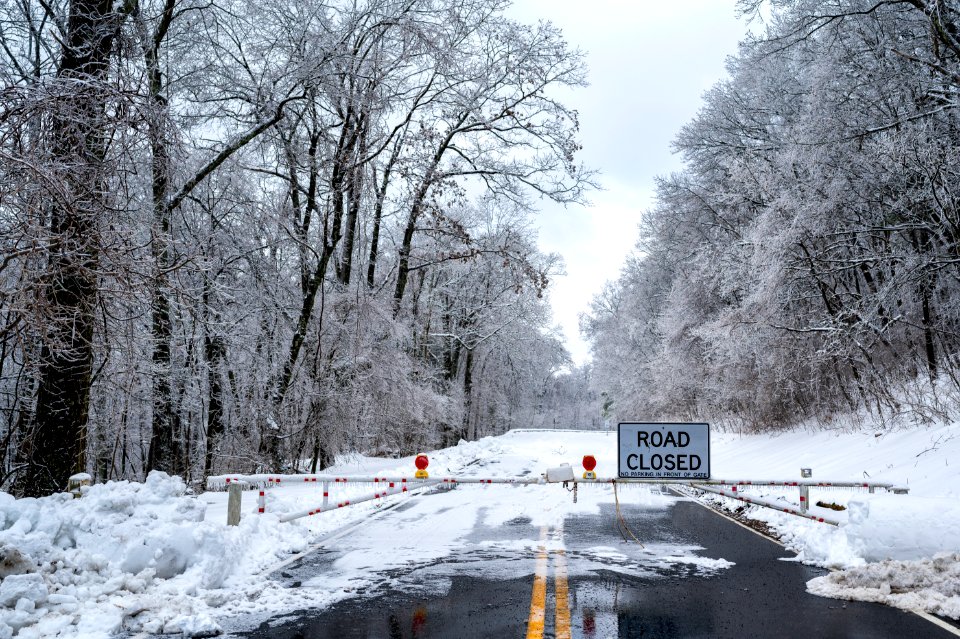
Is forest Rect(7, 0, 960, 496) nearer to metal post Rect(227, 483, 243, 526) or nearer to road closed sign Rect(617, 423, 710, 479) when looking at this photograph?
metal post Rect(227, 483, 243, 526)

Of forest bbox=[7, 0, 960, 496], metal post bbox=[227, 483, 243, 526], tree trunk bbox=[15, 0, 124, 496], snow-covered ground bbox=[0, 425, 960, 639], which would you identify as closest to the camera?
snow-covered ground bbox=[0, 425, 960, 639]

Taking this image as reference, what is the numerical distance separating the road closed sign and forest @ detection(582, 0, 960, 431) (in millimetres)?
8078

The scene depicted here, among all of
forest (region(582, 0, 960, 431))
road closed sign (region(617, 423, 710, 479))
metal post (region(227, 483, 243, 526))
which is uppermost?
forest (region(582, 0, 960, 431))

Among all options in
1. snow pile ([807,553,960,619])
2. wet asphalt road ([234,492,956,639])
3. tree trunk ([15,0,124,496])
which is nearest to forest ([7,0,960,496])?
tree trunk ([15,0,124,496])

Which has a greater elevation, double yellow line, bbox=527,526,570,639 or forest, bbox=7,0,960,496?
forest, bbox=7,0,960,496

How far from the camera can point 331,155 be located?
20.4m

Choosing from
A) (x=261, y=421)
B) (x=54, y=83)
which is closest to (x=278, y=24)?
(x=261, y=421)

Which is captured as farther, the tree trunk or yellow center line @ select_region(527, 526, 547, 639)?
the tree trunk

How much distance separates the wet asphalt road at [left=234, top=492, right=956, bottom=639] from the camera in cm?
586

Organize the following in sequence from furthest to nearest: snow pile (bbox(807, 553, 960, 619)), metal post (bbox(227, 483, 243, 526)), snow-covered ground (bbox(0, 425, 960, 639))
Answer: metal post (bbox(227, 483, 243, 526)) → snow pile (bbox(807, 553, 960, 619)) → snow-covered ground (bbox(0, 425, 960, 639))

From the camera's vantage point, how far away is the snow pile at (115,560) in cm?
587

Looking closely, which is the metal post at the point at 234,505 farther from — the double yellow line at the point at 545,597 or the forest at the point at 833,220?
the forest at the point at 833,220

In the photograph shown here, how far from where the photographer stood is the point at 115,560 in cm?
714

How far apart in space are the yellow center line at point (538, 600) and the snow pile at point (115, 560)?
250cm
